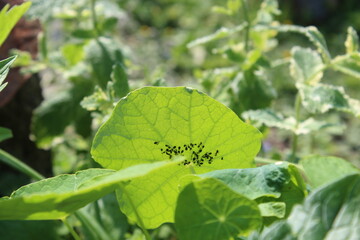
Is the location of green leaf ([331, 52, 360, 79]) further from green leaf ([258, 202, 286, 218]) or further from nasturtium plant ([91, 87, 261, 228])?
green leaf ([258, 202, 286, 218])

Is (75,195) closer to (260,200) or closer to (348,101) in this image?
(260,200)

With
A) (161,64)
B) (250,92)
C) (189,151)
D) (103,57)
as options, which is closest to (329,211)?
(189,151)

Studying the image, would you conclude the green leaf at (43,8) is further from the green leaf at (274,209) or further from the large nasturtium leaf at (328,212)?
the large nasturtium leaf at (328,212)

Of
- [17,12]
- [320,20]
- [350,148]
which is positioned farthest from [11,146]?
[320,20]

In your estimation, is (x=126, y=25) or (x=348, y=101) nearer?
(x=348, y=101)

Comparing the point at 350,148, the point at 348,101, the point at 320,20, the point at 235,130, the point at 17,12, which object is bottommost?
the point at 350,148

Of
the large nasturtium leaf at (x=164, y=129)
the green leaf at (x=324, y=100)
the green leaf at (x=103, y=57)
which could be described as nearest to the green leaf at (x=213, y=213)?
the large nasturtium leaf at (x=164, y=129)

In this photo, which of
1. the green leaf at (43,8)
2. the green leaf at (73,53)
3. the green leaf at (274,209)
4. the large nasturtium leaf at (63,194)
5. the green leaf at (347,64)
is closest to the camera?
the large nasturtium leaf at (63,194)
